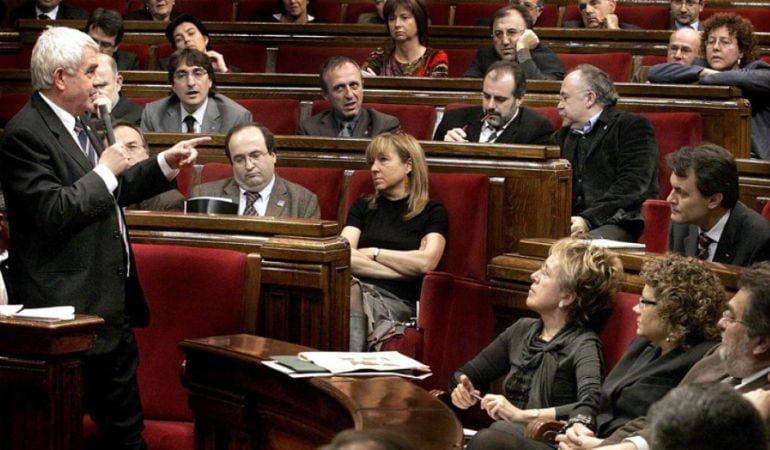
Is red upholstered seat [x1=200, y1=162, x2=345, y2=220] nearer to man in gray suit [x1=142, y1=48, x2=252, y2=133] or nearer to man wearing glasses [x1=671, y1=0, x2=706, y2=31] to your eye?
man in gray suit [x1=142, y1=48, x2=252, y2=133]

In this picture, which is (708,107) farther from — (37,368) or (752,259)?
(37,368)

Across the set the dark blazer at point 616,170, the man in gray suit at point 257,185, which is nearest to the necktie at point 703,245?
the dark blazer at point 616,170

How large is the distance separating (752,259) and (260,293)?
714 mm

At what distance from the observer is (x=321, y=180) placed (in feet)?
8.25

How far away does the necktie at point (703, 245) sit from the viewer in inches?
73.8

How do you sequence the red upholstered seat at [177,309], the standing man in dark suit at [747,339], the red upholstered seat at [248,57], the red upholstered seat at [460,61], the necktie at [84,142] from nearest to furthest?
1. the standing man in dark suit at [747,339]
2. the necktie at [84,142]
3. the red upholstered seat at [177,309]
4. the red upholstered seat at [460,61]
5. the red upholstered seat at [248,57]

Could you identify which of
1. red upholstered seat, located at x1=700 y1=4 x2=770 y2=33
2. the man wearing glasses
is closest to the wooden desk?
the man wearing glasses

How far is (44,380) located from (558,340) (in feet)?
2.16

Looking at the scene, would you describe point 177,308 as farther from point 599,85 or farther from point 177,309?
point 599,85

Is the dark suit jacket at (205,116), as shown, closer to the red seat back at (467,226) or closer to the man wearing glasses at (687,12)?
the red seat back at (467,226)

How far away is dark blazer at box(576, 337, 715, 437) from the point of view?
1.53 meters

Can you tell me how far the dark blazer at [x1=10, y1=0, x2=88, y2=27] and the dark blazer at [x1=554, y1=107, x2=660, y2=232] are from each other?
6.54 ft

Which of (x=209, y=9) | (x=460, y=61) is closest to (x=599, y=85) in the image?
(x=460, y=61)

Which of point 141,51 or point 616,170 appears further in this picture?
point 141,51
